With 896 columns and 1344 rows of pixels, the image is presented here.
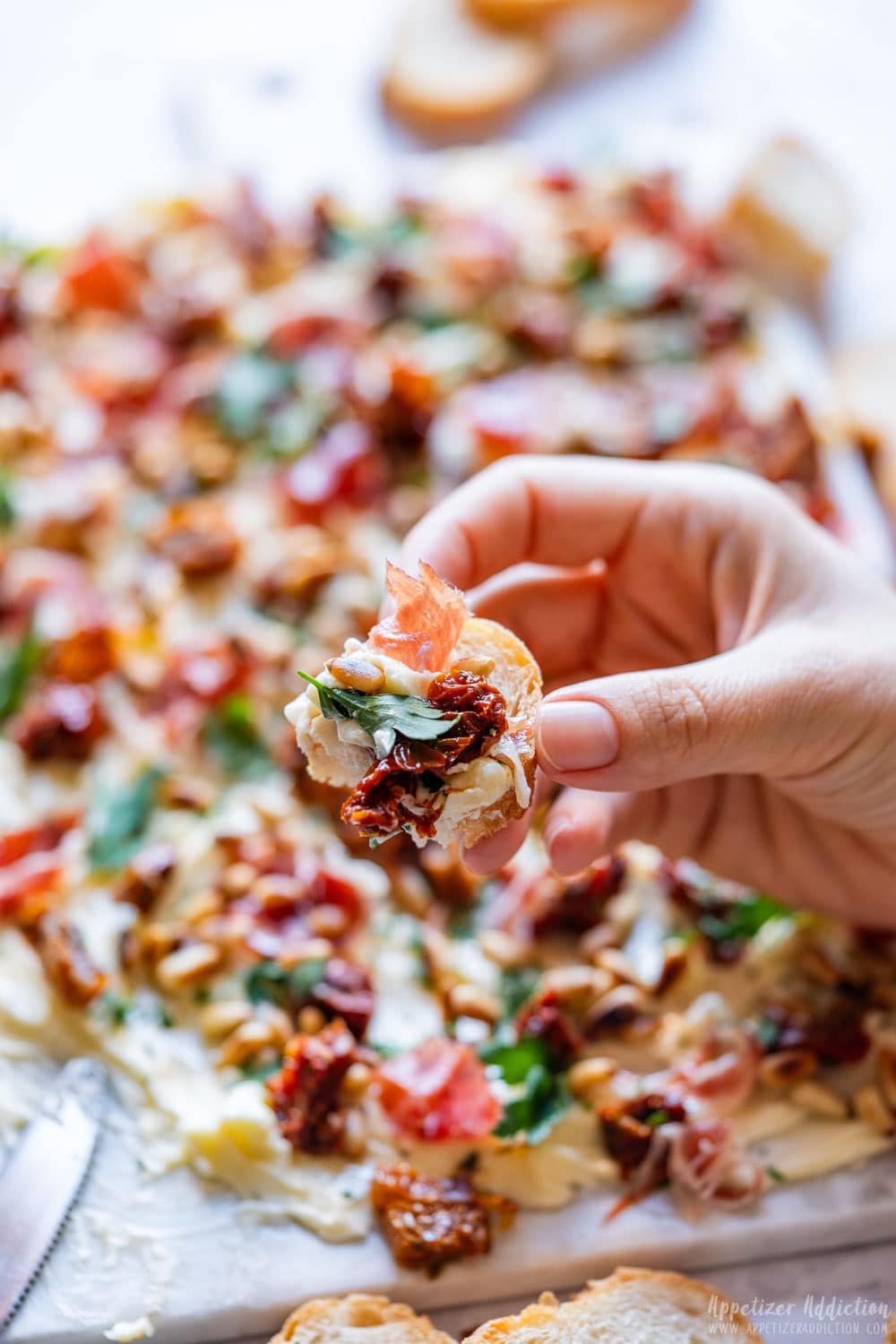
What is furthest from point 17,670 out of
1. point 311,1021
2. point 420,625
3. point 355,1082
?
point 420,625

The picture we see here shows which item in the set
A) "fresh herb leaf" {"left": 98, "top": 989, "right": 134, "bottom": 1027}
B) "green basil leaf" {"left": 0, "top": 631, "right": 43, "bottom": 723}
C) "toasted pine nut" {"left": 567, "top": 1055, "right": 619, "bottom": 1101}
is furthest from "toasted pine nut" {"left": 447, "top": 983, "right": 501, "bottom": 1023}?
"green basil leaf" {"left": 0, "top": 631, "right": 43, "bottom": 723}

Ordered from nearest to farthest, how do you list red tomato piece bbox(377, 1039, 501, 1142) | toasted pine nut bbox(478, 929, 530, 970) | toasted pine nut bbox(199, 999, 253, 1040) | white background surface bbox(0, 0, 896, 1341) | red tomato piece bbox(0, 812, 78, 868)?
red tomato piece bbox(377, 1039, 501, 1142) < toasted pine nut bbox(199, 999, 253, 1040) < toasted pine nut bbox(478, 929, 530, 970) < red tomato piece bbox(0, 812, 78, 868) < white background surface bbox(0, 0, 896, 1341)

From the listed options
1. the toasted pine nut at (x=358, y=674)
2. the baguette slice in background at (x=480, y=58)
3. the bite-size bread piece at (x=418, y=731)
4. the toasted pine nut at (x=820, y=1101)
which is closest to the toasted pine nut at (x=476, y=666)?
the bite-size bread piece at (x=418, y=731)

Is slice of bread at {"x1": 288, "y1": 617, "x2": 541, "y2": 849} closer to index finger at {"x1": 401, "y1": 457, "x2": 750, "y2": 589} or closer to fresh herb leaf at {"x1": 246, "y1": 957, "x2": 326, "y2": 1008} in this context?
index finger at {"x1": 401, "y1": 457, "x2": 750, "y2": 589}

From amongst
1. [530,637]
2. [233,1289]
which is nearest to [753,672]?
[530,637]

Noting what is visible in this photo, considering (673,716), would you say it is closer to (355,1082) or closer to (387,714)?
(387,714)

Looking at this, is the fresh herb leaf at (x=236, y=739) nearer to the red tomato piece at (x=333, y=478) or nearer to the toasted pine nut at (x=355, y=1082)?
the red tomato piece at (x=333, y=478)
